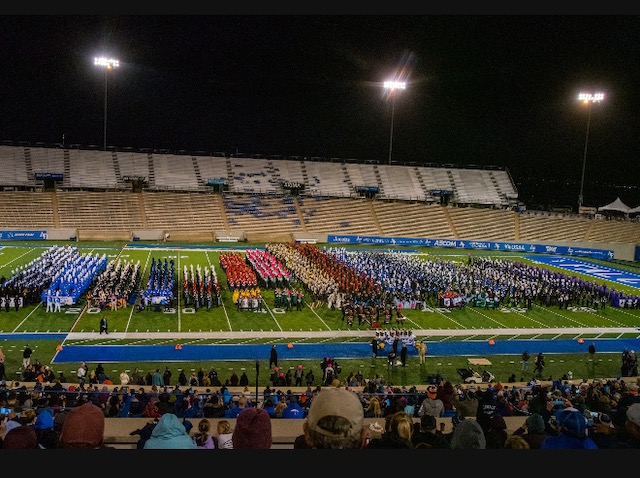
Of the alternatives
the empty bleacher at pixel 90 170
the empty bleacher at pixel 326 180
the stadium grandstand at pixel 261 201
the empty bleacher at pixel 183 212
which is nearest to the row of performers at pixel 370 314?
the stadium grandstand at pixel 261 201

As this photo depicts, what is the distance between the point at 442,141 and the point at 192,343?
42.9 metres

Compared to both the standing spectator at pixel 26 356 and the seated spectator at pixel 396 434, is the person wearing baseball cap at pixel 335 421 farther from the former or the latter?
the standing spectator at pixel 26 356

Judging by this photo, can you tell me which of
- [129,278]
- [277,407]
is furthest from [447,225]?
[277,407]

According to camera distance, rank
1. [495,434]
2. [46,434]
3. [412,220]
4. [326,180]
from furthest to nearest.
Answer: [326,180] < [412,220] < [495,434] < [46,434]

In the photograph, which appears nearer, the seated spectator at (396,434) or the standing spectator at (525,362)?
the seated spectator at (396,434)

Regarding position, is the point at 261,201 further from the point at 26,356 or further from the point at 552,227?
the point at 26,356

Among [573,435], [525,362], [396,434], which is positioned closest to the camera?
[573,435]

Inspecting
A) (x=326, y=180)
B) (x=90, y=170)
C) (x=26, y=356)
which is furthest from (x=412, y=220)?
(x=26, y=356)

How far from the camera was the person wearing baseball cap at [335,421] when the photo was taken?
2.19 meters

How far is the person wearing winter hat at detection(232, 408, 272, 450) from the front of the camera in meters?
3.12

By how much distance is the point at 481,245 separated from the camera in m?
42.0

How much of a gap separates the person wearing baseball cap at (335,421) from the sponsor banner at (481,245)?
38.9 meters

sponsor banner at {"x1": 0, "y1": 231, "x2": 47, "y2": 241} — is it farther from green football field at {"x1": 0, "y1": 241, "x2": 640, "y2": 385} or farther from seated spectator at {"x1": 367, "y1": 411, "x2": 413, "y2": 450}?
seated spectator at {"x1": 367, "y1": 411, "x2": 413, "y2": 450}

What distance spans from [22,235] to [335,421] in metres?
38.0
